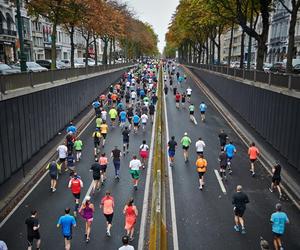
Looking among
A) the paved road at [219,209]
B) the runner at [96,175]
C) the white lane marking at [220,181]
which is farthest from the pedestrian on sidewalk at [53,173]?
the white lane marking at [220,181]

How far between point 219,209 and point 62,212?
21.1 feet

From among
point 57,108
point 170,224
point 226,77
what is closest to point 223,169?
point 170,224

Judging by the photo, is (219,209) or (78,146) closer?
(219,209)

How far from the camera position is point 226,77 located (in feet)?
125

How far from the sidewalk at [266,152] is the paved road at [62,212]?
6.91 metres

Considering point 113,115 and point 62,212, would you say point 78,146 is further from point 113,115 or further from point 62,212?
point 113,115

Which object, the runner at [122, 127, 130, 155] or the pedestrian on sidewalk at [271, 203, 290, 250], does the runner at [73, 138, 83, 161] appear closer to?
the runner at [122, 127, 130, 155]

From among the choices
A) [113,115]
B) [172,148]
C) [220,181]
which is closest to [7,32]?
[113,115]

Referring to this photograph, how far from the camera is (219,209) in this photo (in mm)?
14352

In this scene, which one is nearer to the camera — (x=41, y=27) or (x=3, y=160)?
(x=3, y=160)

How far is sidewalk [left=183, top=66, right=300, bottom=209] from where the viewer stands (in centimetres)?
1611

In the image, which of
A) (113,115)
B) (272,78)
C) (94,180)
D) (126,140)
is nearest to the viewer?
(94,180)

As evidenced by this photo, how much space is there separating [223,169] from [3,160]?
33.8 ft

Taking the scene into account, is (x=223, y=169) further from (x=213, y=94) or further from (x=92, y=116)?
(x=213, y=94)
